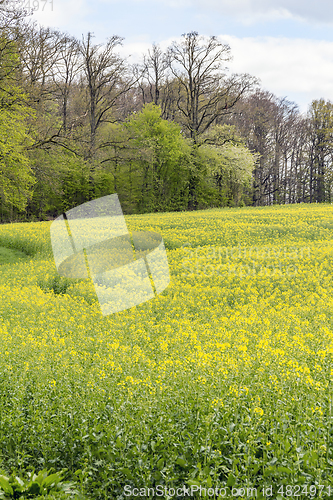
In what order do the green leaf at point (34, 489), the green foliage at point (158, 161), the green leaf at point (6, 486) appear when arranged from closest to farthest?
the green leaf at point (6, 486) < the green leaf at point (34, 489) < the green foliage at point (158, 161)

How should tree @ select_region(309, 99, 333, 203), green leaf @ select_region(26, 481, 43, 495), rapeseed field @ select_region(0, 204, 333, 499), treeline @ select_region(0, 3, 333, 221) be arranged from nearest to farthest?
green leaf @ select_region(26, 481, 43, 495)
rapeseed field @ select_region(0, 204, 333, 499)
treeline @ select_region(0, 3, 333, 221)
tree @ select_region(309, 99, 333, 203)

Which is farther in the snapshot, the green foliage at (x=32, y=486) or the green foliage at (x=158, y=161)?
the green foliage at (x=158, y=161)

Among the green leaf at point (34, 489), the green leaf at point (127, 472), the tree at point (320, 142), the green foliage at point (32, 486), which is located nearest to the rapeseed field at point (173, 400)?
the green leaf at point (127, 472)

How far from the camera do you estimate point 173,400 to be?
387 centimetres

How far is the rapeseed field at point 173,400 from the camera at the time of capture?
3.14 meters

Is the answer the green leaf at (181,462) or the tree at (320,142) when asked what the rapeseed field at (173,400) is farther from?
the tree at (320,142)

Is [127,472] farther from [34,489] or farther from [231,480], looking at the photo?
[231,480]

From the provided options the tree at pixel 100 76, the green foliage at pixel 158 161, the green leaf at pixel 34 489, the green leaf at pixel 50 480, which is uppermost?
the tree at pixel 100 76

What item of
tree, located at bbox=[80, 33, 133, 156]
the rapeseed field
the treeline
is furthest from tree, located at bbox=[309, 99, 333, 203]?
the rapeseed field

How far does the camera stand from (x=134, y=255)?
15211 millimetres

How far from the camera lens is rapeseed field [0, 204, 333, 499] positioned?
10.3ft

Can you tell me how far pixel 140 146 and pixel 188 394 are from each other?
3251 centimetres

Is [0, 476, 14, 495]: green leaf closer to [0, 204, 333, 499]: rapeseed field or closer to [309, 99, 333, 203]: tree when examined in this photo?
[0, 204, 333, 499]: rapeseed field

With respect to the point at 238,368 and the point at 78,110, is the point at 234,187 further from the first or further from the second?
the point at 238,368
